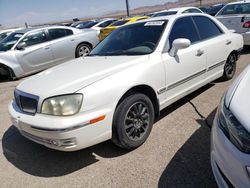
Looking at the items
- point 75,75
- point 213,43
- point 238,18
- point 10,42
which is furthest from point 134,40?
point 10,42

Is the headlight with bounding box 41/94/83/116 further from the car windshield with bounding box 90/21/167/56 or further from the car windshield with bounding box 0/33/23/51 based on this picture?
the car windshield with bounding box 0/33/23/51

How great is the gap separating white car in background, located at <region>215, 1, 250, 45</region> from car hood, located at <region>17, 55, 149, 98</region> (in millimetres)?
5305

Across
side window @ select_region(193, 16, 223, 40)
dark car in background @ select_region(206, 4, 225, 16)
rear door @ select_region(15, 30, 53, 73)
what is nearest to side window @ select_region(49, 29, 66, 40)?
rear door @ select_region(15, 30, 53, 73)

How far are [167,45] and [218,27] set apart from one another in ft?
5.79

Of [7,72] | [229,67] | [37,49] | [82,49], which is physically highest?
[37,49]

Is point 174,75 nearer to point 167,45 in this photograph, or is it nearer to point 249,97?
point 167,45

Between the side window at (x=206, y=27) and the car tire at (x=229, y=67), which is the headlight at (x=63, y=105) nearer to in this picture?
the side window at (x=206, y=27)

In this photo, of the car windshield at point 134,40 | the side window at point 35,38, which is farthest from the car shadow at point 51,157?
the side window at point 35,38

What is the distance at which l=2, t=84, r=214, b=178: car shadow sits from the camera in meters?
2.99

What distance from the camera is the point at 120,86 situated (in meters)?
2.85

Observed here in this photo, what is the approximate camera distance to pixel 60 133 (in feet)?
8.36

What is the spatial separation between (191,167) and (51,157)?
Answer: 5.62 feet

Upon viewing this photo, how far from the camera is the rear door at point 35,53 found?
311 inches

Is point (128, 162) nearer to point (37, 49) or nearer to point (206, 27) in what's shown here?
point (206, 27)
